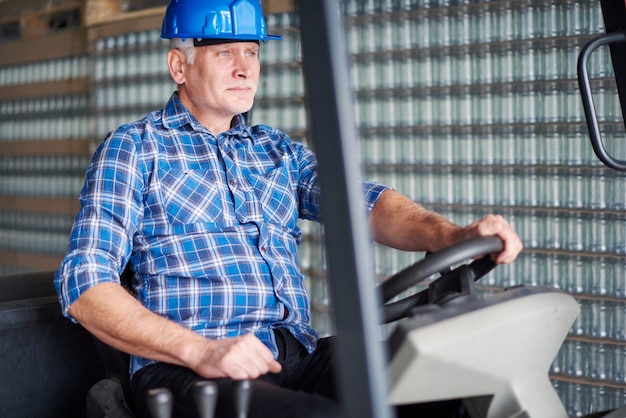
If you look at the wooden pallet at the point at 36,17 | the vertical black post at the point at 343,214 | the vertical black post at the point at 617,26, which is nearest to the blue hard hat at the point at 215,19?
the vertical black post at the point at 617,26

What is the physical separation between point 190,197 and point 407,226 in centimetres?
53

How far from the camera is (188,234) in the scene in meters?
2.00

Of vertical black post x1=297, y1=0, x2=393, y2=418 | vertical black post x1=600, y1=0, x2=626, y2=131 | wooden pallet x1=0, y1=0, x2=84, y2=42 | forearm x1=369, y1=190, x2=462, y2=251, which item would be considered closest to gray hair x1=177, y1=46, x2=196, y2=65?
forearm x1=369, y1=190, x2=462, y2=251

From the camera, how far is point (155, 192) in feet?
6.60

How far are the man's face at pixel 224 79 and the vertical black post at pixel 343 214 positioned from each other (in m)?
1.04

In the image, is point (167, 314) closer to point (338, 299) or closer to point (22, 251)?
point (338, 299)

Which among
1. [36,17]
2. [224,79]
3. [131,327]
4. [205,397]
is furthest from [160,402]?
[36,17]

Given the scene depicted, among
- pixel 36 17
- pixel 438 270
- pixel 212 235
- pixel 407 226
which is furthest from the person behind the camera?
pixel 36 17

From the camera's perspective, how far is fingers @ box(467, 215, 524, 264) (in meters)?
1.72

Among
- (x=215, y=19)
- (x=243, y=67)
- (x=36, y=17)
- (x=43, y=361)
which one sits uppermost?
(x=36, y=17)

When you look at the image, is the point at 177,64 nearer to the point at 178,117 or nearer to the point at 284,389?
the point at 178,117

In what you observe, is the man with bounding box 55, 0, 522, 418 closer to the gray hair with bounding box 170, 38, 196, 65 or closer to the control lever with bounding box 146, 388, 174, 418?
the gray hair with bounding box 170, 38, 196, 65

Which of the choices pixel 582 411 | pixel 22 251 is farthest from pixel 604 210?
pixel 22 251

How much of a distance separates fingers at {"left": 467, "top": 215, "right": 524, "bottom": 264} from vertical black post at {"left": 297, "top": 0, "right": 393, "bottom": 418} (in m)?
0.64
